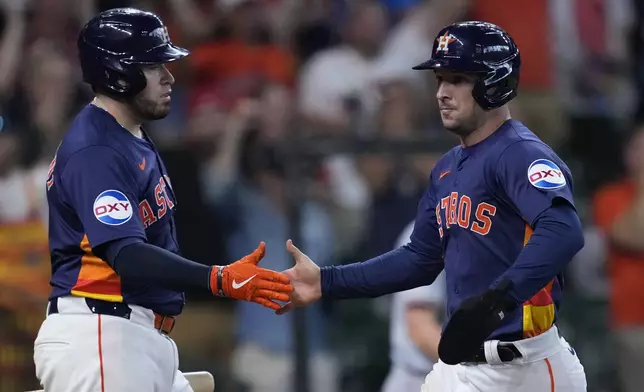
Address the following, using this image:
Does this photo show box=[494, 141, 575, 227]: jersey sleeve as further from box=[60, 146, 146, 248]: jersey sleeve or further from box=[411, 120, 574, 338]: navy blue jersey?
box=[60, 146, 146, 248]: jersey sleeve

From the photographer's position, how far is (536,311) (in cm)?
435

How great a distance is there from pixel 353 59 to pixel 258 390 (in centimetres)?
240

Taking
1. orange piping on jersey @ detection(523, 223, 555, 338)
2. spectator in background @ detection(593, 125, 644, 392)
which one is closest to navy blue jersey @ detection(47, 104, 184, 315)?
orange piping on jersey @ detection(523, 223, 555, 338)

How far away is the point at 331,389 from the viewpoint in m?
7.75

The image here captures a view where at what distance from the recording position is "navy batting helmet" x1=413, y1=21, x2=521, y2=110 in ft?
14.6

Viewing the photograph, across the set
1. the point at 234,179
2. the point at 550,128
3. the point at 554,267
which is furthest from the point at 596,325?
the point at 554,267

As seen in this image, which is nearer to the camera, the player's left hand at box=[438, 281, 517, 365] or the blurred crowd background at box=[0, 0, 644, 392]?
the player's left hand at box=[438, 281, 517, 365]

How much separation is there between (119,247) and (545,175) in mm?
1538

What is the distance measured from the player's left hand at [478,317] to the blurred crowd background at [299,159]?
136 inches

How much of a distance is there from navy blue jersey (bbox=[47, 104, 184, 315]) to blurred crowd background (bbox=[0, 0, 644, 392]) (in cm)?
297

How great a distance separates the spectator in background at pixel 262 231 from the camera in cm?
775

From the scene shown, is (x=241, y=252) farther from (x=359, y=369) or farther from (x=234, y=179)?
(x=359, y=369)

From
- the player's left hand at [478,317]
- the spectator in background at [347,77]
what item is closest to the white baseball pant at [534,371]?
the player's left hand at [478,317]

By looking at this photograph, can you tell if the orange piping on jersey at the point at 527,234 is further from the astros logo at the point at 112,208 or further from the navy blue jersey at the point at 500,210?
the astros logo at the point at 112,208
